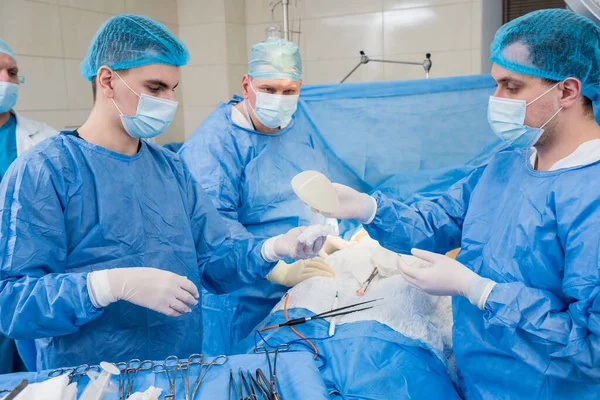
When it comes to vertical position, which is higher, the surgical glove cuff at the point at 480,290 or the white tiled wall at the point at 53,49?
the white tiled wall at the point at 53,49

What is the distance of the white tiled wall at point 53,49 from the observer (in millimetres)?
3299

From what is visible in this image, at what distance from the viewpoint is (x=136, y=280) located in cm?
121

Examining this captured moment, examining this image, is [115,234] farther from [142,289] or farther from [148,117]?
[148,117]

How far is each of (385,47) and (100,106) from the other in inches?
132

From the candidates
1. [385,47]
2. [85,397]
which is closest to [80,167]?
[85,397]

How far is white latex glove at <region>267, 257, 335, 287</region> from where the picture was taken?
6.46ft

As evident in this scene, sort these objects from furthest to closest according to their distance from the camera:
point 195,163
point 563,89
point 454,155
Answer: point 454,155
point 195,163
point 563,89

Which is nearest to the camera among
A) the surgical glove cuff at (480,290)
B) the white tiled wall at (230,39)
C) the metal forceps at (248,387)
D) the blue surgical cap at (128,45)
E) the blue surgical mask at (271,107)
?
the metal forceps at (248,387)

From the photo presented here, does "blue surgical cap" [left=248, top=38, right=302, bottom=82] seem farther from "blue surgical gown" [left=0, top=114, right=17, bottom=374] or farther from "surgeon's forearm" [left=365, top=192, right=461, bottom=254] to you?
"blue surgical gown" [left=0, top=114, right=17, bottom=374]

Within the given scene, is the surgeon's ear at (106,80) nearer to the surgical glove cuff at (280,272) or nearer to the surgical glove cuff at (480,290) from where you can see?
the surgical glove cuff at (280,272)

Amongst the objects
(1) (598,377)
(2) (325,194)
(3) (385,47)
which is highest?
(3) (385,47)

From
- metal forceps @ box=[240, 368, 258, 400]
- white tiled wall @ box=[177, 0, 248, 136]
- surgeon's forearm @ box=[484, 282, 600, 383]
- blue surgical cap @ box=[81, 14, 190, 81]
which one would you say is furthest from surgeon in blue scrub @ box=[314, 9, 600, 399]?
white tiled wall @ box=[177, 0, 248, 136]

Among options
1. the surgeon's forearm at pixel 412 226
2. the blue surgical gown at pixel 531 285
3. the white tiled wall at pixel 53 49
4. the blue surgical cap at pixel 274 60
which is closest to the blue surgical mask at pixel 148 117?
the surgeon's forearm at pixel 412 226

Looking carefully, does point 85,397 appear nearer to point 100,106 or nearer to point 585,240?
point 100,106
